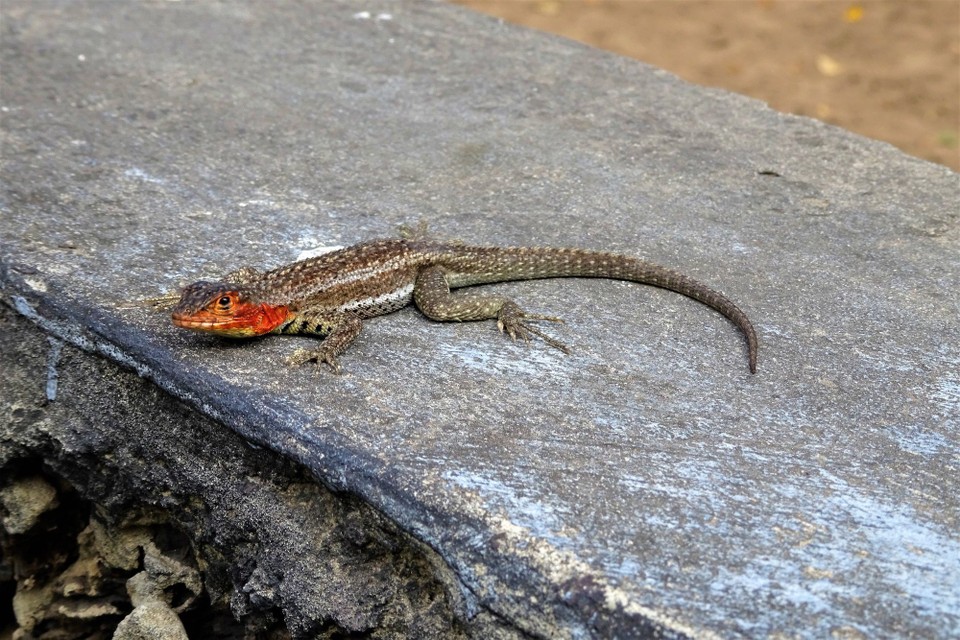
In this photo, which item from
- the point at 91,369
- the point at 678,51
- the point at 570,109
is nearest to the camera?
the point at 91,369

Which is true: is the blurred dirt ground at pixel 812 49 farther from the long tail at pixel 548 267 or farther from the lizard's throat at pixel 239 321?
the lizard's throat at pixel 239 321

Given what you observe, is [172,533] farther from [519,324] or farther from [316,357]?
[519,324]

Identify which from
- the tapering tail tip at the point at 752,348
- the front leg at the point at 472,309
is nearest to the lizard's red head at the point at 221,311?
the front leg at the point at 472,309

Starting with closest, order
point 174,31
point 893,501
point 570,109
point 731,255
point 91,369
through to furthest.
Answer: point 893,501
point 91,369
point 731,255
point 570,109
point 174,31

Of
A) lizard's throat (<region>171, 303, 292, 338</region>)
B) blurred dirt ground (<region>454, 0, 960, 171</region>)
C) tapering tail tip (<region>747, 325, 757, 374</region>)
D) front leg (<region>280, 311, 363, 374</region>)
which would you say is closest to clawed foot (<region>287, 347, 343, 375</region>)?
front leg (<region>280, 311, 363, 374</region>)

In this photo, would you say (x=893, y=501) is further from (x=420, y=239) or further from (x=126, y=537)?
(x=126, y=537)

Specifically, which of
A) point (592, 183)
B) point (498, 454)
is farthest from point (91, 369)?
point (592, 183)

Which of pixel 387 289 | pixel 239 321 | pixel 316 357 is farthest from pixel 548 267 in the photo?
pixel 239 321
